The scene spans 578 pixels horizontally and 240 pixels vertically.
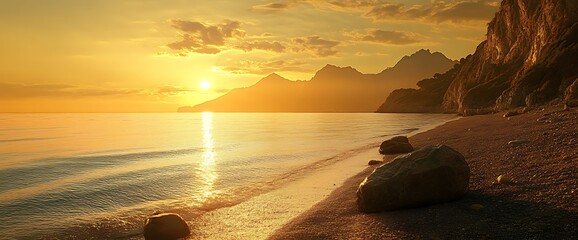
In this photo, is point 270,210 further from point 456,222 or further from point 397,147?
point 397,147

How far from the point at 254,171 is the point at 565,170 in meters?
15.6

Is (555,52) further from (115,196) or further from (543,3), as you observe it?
(115,196)

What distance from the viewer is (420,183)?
31.4ft

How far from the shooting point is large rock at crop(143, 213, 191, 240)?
32.7ft

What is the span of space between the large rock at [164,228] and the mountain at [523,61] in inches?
2092

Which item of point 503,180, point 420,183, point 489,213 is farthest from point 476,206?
point 503,180

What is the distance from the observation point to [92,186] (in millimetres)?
18500

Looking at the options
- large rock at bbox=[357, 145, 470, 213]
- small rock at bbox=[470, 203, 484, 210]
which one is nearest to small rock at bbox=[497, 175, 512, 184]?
large rock at bbox=[357, 145, 470, 213]

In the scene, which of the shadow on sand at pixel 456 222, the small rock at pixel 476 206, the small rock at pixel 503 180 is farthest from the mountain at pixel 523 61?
the small rock at pixel 476 206

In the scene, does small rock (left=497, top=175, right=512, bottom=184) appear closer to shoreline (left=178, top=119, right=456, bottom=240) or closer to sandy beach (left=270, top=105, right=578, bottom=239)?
sandy beach (left=270, top=105, right=578, bottom=239)

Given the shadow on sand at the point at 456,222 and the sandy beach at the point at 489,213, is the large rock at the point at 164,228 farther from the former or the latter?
the sandy beach at the point at 489,213

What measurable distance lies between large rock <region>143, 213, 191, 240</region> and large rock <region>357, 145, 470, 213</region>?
5234mm

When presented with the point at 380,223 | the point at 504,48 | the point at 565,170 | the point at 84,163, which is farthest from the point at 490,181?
the point at 504,48

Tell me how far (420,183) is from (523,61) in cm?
11240
